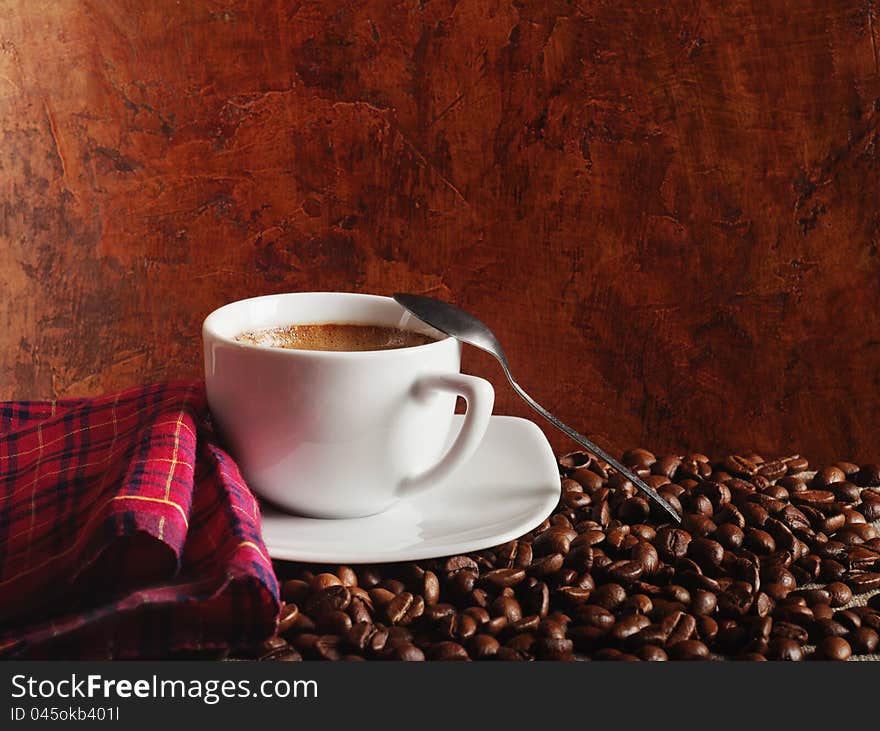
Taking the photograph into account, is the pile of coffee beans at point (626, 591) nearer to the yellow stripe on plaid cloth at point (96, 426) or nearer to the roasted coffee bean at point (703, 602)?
the roasted coffee bean at point (703, 602)

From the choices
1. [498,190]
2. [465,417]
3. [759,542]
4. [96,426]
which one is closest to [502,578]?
[465,417]

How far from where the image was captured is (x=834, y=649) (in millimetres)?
738

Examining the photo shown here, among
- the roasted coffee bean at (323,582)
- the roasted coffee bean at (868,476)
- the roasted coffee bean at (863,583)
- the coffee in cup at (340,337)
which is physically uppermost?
the coffee in cup at (340,337)

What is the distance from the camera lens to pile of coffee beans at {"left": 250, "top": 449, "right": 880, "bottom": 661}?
A: 742 mm

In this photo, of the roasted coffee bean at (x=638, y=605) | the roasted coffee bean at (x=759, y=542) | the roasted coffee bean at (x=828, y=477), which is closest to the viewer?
the roasted coffee bean at (x=638, y=605)

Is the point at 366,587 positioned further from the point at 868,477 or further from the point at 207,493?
the point at 868,477

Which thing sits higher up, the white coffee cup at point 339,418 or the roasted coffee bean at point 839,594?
the white coffee cup at point 339,418

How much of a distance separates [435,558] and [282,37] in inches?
Result: 27.3

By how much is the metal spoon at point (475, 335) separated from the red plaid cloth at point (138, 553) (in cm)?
24

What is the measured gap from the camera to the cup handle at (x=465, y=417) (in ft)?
2.87

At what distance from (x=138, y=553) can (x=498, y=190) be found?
2.25 feet

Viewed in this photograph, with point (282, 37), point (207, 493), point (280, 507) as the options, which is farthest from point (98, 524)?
point (282, 37)

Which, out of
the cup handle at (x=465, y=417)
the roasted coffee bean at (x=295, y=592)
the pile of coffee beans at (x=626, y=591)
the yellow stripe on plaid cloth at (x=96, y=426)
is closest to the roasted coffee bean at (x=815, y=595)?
the pile of coffee beans at (x=626, y=591)

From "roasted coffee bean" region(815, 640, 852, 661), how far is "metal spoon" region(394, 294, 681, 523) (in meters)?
0.22
